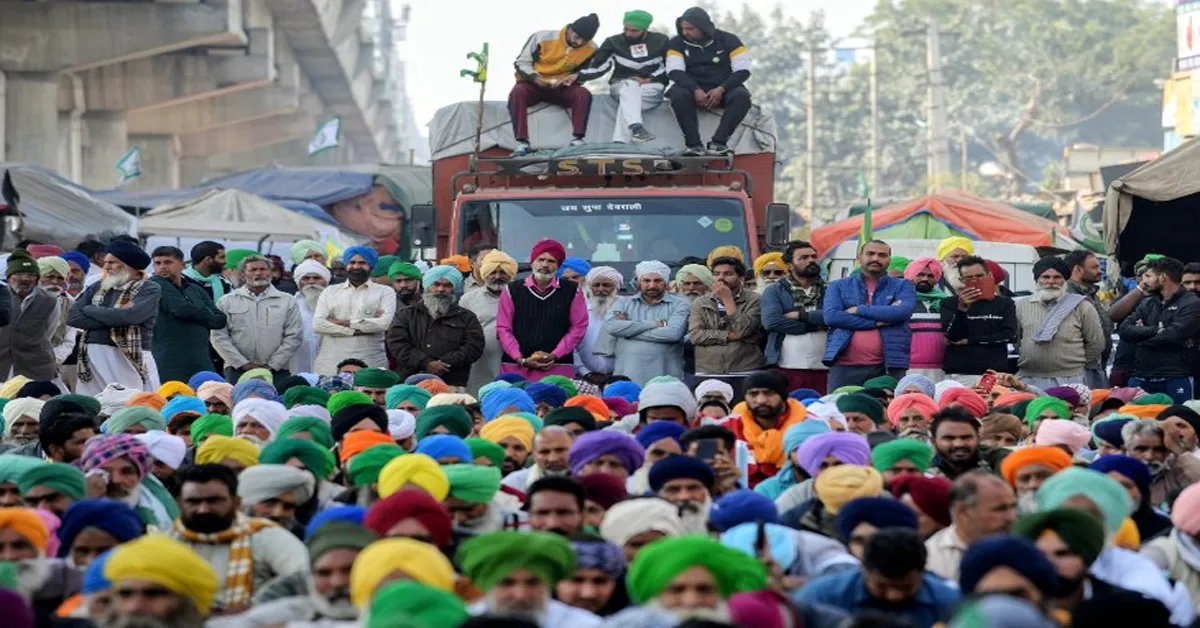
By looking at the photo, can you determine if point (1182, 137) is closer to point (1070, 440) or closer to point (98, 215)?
point (98, 215)

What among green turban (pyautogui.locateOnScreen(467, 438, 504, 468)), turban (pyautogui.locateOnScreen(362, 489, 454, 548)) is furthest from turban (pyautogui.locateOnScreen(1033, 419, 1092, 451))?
turban (pyautogui.locateOnScreen(362, 489, 454, 548))

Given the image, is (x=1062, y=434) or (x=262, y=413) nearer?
(x=1062, y=434)

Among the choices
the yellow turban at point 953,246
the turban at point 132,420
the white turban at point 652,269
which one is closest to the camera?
the turban at point 132,420

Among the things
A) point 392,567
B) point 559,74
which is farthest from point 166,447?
point 559,74

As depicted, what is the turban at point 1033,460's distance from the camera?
32.0 ft

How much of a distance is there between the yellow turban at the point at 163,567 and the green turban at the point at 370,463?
2.67m

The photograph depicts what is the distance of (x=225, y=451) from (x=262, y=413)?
1379 millimetres

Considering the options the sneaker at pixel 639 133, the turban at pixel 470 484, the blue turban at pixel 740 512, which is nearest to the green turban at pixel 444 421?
the turban at pixel 470 484

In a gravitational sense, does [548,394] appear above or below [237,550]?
above

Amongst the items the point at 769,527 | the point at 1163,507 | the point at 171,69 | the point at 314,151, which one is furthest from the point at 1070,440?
the point at 314,151

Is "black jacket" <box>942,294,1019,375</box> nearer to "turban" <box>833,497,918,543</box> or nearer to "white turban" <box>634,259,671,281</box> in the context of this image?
"white turban" <box>634,259,671,281</box>

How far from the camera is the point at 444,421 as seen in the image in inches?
486

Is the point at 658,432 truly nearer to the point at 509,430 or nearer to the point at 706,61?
the point at 509,430

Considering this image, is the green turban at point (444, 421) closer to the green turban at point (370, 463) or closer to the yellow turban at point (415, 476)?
the green turban at point (370, 463)
